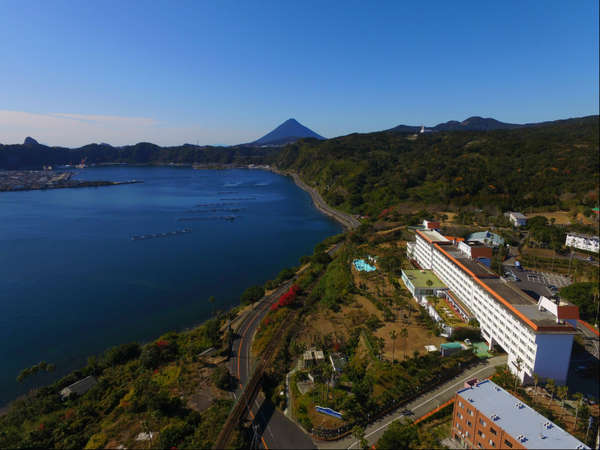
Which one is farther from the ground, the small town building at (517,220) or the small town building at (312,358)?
the small town building at (517,220)

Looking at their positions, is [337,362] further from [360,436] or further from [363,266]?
[363,266]

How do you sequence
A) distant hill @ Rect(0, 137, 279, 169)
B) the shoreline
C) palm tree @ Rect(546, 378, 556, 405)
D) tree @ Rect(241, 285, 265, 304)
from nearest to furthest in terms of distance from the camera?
palm tree @ Rect(546, 378, 556, 405)
tree @ Rect(241, 285, 265, 304)
the shoreline
distant hill @ Rect(0, 137, 279, 169)

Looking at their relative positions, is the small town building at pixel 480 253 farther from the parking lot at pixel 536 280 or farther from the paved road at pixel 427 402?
the paved road at pixel 427 402

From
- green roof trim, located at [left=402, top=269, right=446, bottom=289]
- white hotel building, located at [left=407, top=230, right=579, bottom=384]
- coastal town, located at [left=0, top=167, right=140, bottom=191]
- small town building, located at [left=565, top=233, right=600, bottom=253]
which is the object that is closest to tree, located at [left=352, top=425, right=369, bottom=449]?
white hotel building, located at [left=407, top=230, right=579, bottom=384]

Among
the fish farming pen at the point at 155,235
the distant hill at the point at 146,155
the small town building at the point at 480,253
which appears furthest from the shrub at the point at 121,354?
the distant hill at the point at 146,155

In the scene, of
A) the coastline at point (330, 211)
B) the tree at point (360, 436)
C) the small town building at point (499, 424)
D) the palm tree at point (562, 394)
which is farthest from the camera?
the coastline at point (330, 211)

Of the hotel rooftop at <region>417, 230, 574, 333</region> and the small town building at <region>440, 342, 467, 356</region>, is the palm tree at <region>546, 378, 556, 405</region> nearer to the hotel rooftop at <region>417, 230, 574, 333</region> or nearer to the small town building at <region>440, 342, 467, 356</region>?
the hotel rooftop at <region>417, 230, 574, 333</region>
